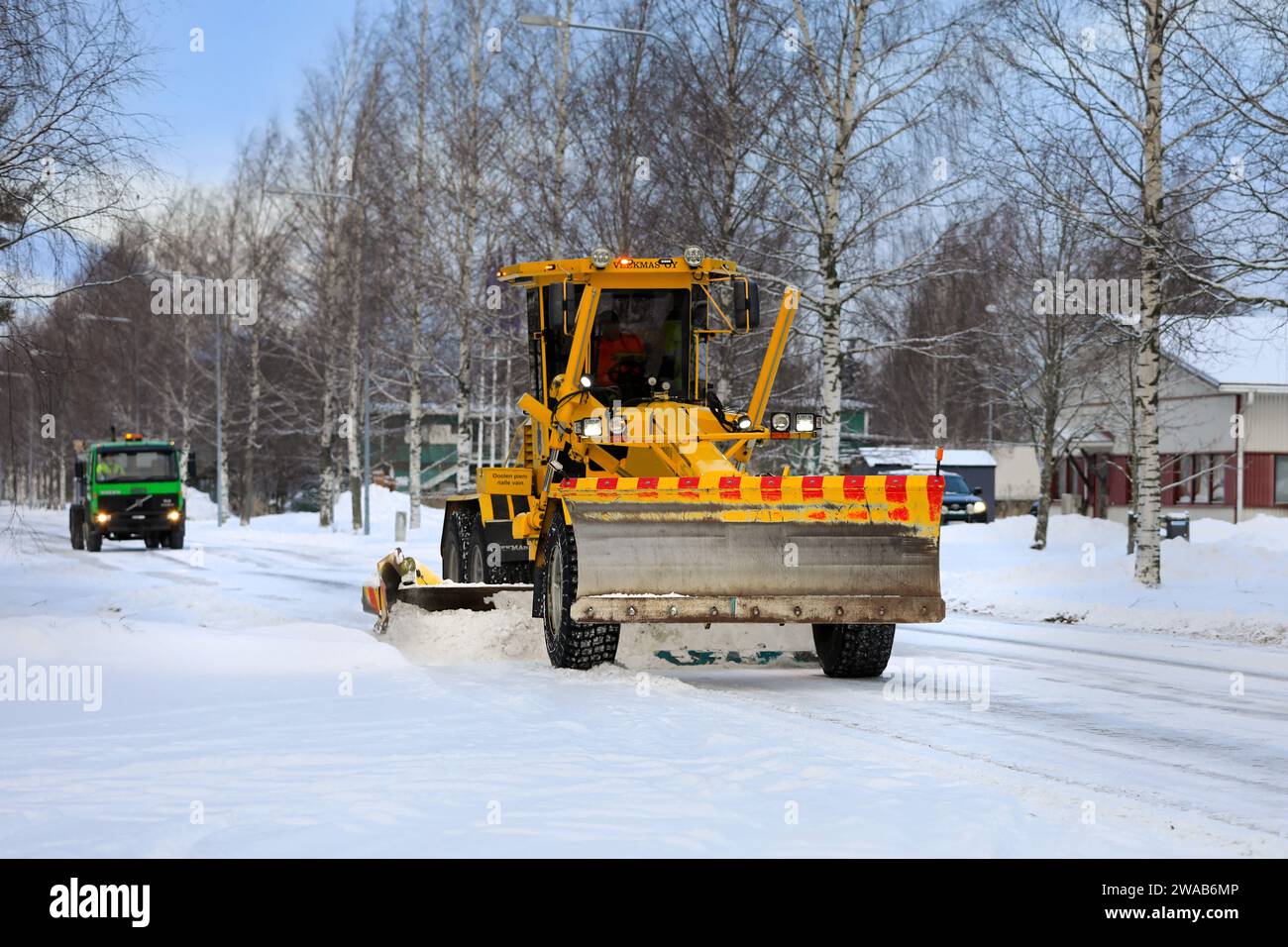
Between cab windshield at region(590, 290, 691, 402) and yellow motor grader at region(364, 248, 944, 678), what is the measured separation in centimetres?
1

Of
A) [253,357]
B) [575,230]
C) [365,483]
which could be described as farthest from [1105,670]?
[253,357]

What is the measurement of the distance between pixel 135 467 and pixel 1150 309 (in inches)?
995

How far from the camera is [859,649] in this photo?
36.7ft

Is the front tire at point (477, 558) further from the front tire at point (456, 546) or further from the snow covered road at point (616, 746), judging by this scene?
the snow covered road at point (616, 746)

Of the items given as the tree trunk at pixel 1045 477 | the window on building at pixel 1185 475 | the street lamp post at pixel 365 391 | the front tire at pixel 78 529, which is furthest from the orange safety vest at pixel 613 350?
the window on building at pixel 1185 475

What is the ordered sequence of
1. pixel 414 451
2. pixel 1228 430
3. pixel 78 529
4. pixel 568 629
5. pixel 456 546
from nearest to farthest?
1. pixel 568 629
2. pixel 456 546
3. pixel 78 529
4. pixel 1228 430
5. pixel 414 451

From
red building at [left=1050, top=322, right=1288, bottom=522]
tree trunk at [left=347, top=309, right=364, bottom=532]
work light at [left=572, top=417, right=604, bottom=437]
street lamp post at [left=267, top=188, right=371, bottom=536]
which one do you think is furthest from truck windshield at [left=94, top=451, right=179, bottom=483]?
work light at [left=572, top=417, right=604, bottom=437]

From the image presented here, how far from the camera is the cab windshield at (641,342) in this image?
1251 cm

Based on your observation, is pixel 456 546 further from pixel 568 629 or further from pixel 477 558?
pixel 568 629

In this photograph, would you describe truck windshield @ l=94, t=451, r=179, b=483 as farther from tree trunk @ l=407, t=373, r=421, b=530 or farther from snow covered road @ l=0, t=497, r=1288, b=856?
snow covered road @ l=0, t=497, r=1288, b=856

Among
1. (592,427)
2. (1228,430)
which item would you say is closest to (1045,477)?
(1228,430)

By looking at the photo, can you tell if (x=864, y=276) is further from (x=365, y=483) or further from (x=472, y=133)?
(x=365, y=483)

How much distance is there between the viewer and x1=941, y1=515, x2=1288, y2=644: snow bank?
52.7 feet
